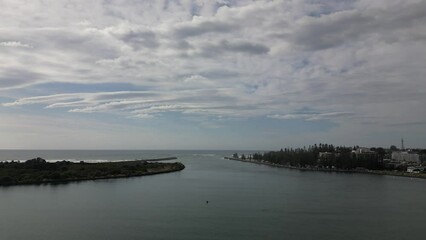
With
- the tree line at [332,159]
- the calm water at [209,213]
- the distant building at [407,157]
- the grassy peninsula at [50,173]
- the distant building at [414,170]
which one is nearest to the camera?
the calm water at [209,213]

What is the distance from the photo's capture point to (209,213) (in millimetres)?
18062

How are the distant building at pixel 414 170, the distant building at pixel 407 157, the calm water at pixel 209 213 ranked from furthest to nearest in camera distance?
the distant building at pixel 407 157, the distant building at pixel 414 170, the calm water at pixel 209 213

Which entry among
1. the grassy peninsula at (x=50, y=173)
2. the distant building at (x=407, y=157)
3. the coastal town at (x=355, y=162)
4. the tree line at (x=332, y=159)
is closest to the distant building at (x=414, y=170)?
the coastal town at (x=355, y=162)

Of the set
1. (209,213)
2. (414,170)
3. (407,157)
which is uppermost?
(407,157)

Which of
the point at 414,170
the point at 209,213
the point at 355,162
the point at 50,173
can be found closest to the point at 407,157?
the point at 355,162

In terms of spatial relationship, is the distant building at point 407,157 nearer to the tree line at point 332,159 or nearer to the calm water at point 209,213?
the tree line at point 332,159

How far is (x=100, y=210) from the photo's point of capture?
1912 centimetres

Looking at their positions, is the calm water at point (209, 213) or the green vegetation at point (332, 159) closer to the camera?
the calm water at point (209, 213)

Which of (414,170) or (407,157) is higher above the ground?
(407,157)

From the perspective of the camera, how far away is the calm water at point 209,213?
14.4 meters

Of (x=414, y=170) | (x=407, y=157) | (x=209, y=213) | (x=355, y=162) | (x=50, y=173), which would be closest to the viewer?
(x=209, y=213)

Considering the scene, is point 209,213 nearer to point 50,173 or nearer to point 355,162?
point 50,173

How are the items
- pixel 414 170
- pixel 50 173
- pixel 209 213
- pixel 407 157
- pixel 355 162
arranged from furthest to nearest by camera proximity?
pixel 407 157 < pixel 355 162 < pixel 414 170 < pixel 50 173 < pixel 209 213

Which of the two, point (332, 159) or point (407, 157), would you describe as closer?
point (332, 159)
